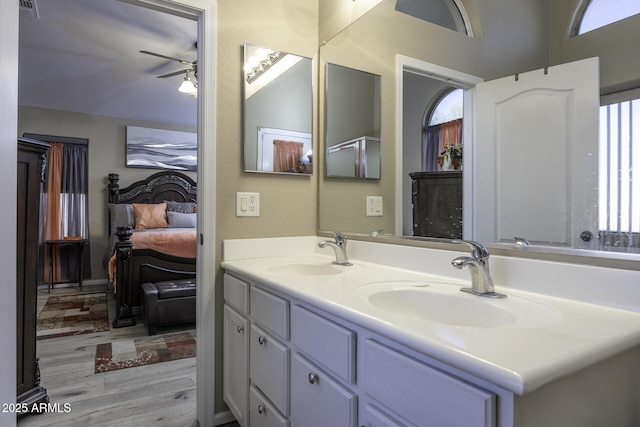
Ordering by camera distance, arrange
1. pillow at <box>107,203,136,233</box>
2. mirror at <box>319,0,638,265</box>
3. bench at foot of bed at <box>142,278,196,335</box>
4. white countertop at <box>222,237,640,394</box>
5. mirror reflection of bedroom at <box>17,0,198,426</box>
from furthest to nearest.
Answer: pillow at <box>107,203,136,233</box> → bench at foot of bed at <box>142,278,196,335</box> → mirror reflection of bedroom at <box>17,0,198,426</box> → mirror at <box>319,0,638,265</box> → white countertop at <box>222,237,640,394</box>

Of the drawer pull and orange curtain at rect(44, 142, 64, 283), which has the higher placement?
orange curtain at rect(44, 142, 64, 283)

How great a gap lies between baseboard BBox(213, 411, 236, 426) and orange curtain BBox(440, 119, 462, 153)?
5.30 ft

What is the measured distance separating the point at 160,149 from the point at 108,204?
45.6 inches

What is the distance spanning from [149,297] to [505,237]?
2860mm

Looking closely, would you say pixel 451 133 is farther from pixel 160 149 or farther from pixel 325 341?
pixel 160 149

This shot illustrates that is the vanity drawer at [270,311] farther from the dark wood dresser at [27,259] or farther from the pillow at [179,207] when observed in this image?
the pillow at [179,207]

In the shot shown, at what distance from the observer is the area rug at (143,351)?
2529mm

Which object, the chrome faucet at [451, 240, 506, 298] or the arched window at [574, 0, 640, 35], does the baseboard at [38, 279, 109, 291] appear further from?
the arched window at [574, 0, 640, 35]

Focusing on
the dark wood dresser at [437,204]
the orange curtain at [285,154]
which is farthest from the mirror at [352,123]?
the dark wood dresser at [437,204]

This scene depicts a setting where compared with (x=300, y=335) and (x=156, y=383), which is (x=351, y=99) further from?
(x=156, y=383)

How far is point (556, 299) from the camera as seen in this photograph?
0.98 meters

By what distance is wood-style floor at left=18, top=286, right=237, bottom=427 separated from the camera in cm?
186

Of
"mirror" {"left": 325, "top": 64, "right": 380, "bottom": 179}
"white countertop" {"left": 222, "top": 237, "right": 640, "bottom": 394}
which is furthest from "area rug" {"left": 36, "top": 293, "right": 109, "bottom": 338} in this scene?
"white countertop" {"left": 222, "top": 237, "right": 640, "bottom": 394}

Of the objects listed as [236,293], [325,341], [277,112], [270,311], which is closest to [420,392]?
[325,341]
